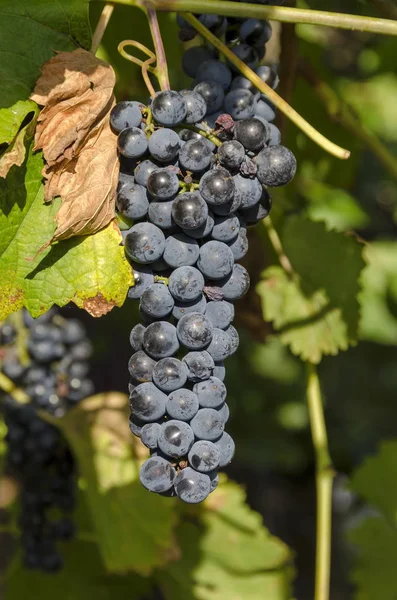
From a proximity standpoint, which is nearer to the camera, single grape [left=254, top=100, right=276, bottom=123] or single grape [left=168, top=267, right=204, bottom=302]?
single grape [left=168, top=267, right=204, bottom=302]

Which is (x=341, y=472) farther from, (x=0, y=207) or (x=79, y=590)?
(x=0, y=207)

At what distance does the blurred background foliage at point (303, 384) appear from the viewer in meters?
2.01

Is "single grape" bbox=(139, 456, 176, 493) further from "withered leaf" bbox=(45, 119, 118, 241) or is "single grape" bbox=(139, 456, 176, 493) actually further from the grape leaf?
the grape leaf

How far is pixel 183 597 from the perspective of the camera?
2.21 meters

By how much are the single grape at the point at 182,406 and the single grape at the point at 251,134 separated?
1.21ft

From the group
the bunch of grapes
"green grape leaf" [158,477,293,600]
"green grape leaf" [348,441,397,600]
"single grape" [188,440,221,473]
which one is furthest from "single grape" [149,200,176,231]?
"green grape leaf" [348,441,397,600]

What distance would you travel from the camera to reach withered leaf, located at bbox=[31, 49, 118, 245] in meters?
1.08

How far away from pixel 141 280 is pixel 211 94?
1.02ft

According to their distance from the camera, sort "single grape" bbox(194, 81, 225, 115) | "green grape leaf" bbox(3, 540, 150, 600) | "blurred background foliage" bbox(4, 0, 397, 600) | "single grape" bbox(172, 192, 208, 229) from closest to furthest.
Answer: "single grape" bbox(172, 192, 208, 229)
"single grape" bbox(194, 81, 225, 115)
"blurred background foliage" bbox(4, 0, 397, 600)
"green grape leaf" bbox(3, 540, 150, 600)

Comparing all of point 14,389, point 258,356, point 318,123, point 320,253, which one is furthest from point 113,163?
point 258,356

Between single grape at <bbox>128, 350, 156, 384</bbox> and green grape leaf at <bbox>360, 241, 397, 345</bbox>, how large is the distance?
5.73ft

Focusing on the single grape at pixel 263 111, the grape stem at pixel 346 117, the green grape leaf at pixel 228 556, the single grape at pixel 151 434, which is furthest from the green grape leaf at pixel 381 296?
the single grape at pixel 151 434

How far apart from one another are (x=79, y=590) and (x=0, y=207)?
1.71m

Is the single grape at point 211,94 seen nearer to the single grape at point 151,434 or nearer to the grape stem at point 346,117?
the single grape at point 151,434
